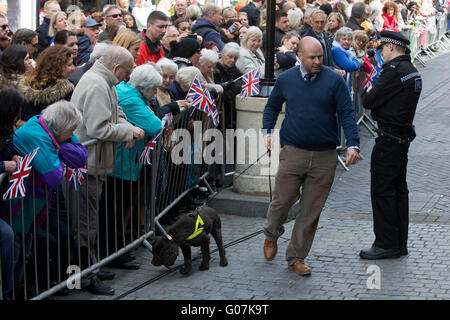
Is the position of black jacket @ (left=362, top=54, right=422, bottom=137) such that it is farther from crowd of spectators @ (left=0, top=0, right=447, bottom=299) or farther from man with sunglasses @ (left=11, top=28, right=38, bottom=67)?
man with sunglasses @ (left=11, top=28, right=38, bottom=67)

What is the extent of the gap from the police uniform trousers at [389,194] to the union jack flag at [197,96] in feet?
6.21

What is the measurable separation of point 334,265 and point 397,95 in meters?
1.64

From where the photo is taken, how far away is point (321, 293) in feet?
20.3

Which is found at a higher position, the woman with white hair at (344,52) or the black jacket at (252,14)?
the black jacket at (252,14)

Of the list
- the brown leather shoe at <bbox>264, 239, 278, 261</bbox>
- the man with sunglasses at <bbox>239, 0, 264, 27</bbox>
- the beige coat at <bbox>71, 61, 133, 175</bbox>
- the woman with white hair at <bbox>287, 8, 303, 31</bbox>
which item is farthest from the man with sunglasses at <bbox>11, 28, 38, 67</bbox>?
the man with sunglasses at <bbox>239, 0, 264, 27</bbox>

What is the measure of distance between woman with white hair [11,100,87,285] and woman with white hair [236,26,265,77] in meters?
4.55

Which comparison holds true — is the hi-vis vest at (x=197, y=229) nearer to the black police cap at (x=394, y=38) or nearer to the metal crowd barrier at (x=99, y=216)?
the metal crowd barrier at (x=99, y=216)

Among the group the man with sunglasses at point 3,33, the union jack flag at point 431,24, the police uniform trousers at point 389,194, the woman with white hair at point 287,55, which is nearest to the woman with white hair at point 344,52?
the woman with white hair at point 287,55

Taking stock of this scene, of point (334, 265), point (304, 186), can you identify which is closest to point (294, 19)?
point (304, 186)

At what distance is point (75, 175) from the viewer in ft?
18.8

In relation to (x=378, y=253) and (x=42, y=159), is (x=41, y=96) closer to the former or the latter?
(x=42, y=159)

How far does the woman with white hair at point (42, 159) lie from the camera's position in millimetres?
5234

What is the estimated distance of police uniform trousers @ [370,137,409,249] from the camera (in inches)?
279
